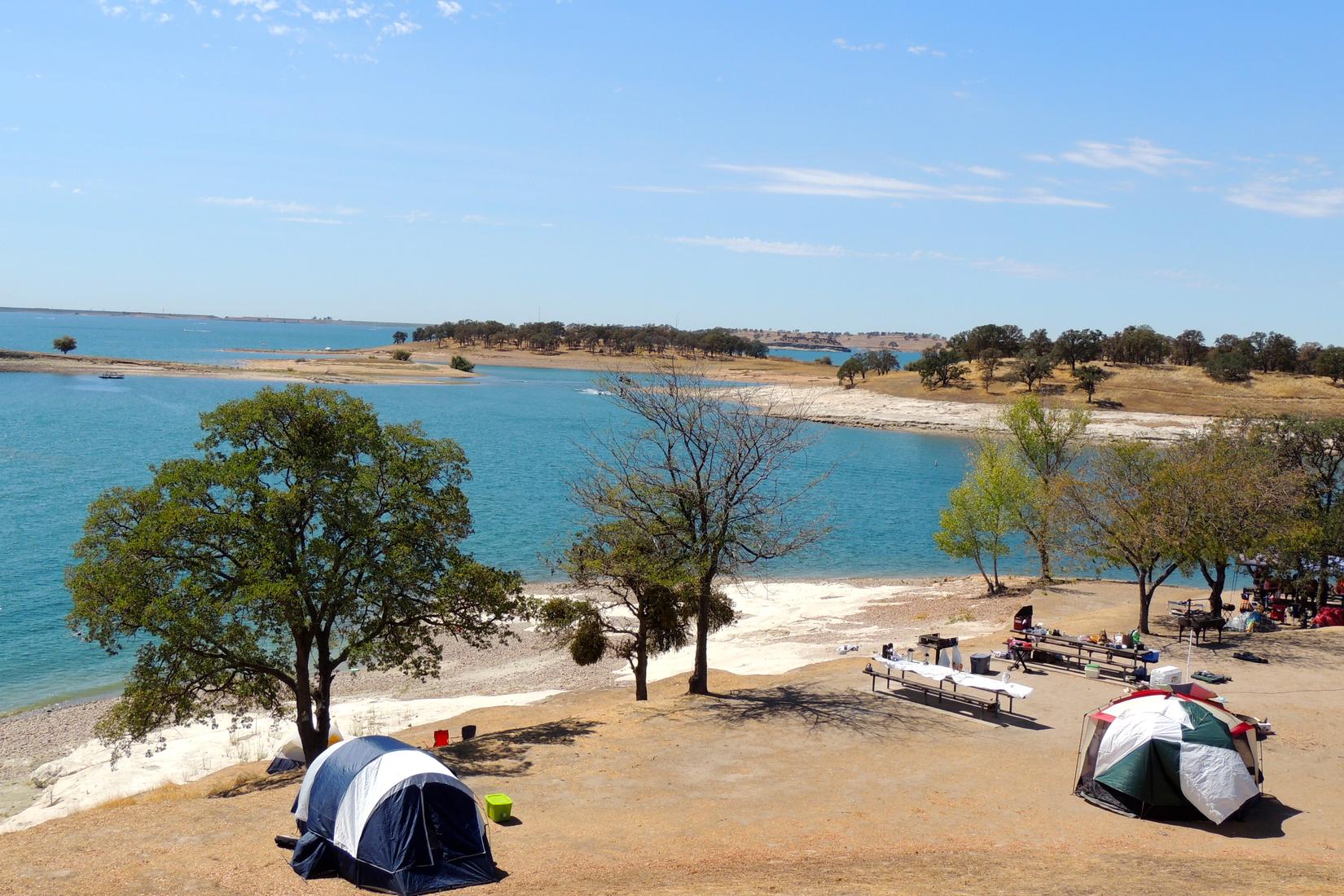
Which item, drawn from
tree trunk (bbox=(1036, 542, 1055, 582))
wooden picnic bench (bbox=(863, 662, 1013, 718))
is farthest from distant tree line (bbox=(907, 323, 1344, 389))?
wooden picnic bench (bbox=(863, 662, 1013, 718))

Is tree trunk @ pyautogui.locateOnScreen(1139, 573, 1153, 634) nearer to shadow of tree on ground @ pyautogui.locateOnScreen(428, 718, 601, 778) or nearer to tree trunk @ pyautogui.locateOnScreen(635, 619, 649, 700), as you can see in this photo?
tree trunk @ pyautogui.locateOnScreen(635, 619, 649, 700)

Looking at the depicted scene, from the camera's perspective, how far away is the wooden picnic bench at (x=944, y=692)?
22516 millimetres

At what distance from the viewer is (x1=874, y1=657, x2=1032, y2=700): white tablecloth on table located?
22.0m

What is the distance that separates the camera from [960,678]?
22.8 m

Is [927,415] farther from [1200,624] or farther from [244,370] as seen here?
[244,370]

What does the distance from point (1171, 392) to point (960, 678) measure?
11235 cm

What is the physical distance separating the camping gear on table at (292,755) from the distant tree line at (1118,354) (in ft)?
370

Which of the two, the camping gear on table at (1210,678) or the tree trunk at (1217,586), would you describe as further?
the tree trunk at (1217,586)

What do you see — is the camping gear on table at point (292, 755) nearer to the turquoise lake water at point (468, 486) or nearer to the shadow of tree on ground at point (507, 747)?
the shadow of tree on ground at point (507, 747)

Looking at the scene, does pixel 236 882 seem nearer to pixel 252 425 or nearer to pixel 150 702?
pixel 150 702

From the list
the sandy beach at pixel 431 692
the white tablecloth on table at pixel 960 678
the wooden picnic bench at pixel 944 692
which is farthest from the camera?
the sandy beach at pixel 431 692

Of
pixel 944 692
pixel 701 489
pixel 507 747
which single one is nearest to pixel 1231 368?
pixel 944 692

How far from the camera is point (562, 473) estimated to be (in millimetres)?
75562

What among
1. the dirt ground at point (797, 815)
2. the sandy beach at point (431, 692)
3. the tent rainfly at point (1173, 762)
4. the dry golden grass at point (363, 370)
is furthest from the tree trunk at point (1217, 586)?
the dry golden grass at point (363, 370)
